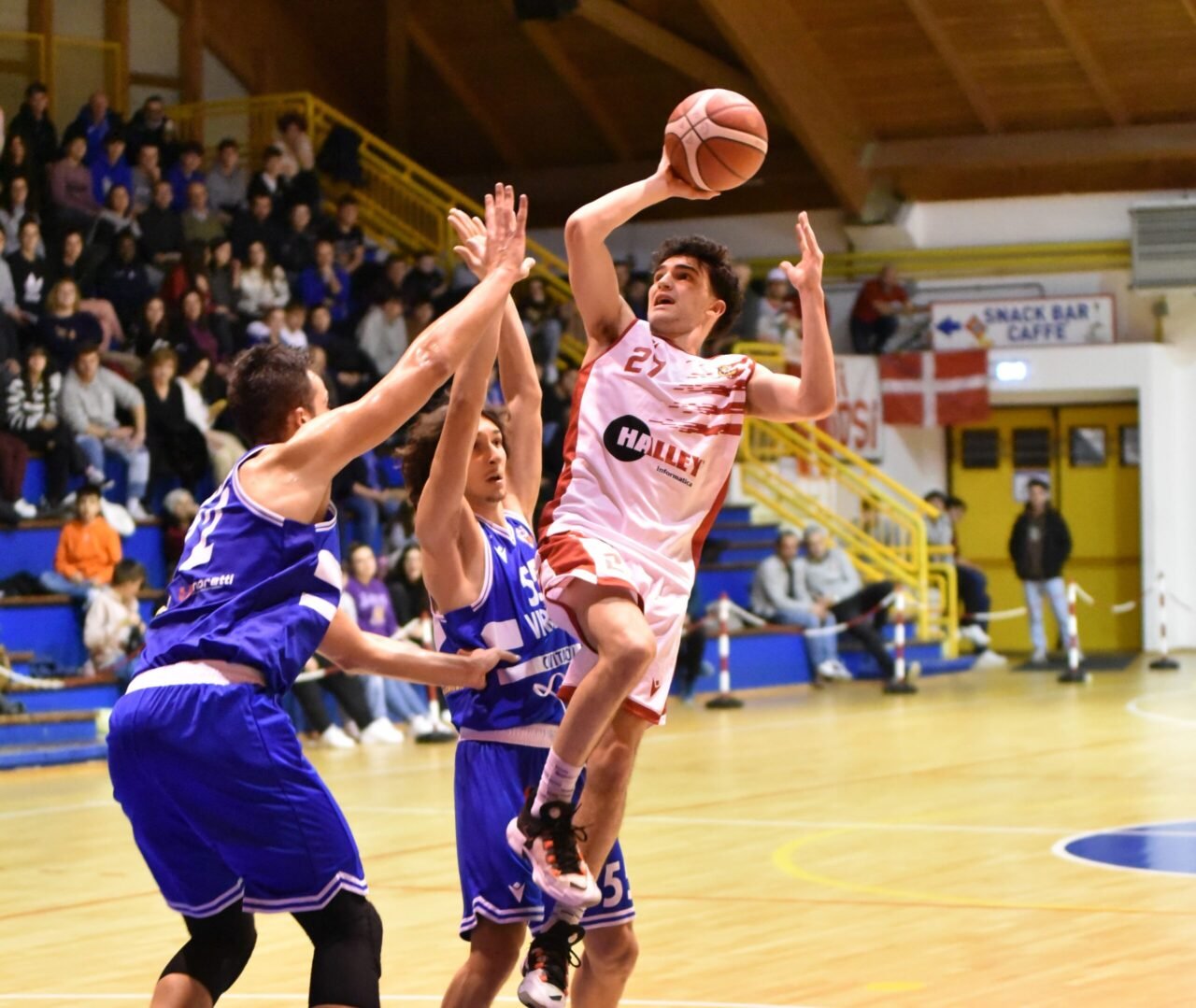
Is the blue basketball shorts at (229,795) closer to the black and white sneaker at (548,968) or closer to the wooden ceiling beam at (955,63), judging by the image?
the black and white sneaker at (548,968)

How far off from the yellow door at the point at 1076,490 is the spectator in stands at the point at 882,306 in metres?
1.69

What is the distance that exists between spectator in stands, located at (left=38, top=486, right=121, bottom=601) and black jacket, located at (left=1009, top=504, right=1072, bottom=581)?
10.2m

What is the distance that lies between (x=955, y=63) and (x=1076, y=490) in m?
5.30

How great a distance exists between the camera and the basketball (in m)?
5.41

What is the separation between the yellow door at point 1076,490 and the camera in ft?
77.3

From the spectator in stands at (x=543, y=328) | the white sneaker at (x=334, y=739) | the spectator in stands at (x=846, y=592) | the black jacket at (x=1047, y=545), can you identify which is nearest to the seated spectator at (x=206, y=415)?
the white sneaker at (x=334, y=739)

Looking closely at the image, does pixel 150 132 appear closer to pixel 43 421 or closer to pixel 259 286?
pixel 259 286

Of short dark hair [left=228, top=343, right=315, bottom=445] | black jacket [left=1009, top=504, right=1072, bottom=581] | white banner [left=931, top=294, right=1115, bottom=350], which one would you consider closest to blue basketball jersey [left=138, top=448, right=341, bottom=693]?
short dark hair [left=228, top=343, right=315, bottom=445]

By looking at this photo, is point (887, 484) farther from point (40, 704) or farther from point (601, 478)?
point (601, 478)

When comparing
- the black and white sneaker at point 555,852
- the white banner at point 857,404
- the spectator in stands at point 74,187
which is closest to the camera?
the black and white sneaker at point 555,852

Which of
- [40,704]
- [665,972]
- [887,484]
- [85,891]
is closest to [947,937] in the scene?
[665,972]

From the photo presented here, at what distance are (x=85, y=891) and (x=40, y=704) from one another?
4743 millimetres

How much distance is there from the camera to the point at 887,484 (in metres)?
22.7

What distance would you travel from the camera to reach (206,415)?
51.6ft
